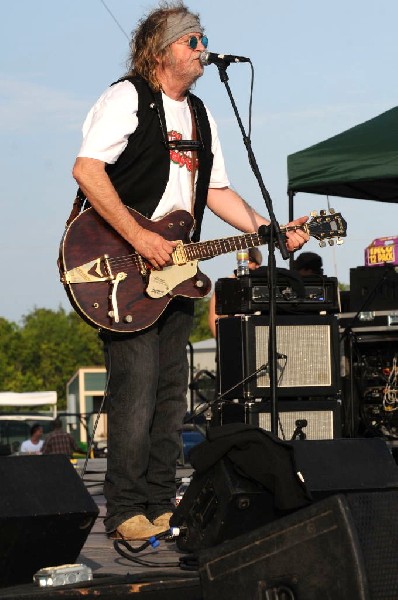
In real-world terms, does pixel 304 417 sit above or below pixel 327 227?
below

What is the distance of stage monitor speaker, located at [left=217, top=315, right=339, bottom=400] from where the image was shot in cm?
686

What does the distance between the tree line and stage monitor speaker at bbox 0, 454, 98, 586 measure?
70.7 metres

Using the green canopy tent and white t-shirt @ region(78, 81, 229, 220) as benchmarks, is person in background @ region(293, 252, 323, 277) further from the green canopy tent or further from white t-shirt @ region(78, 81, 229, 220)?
white t-shirt @ region(78, 81, 229, 220)

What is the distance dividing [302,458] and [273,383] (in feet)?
3.35

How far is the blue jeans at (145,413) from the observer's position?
4848 mm

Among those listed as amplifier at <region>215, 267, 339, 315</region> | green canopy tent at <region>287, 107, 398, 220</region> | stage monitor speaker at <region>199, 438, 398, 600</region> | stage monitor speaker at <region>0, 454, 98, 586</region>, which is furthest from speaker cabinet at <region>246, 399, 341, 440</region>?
stage monitor speaker at <region>199, 438, 398, 600</region>

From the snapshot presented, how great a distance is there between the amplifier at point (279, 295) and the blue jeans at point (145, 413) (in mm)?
1875

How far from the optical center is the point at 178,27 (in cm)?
495

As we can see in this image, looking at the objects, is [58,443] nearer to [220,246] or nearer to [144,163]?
[220,246]

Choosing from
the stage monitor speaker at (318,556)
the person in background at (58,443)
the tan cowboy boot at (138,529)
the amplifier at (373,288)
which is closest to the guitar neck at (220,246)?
the tan cowboy boot at (138,529)

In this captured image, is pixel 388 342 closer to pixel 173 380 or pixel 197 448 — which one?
pixel 173 380

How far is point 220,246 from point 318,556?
2.67 meters

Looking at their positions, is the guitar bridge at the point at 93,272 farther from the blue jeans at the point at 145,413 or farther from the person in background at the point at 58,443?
the person in background at the point at 58,443

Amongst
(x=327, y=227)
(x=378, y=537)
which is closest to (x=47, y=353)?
(x=327, y=227)
